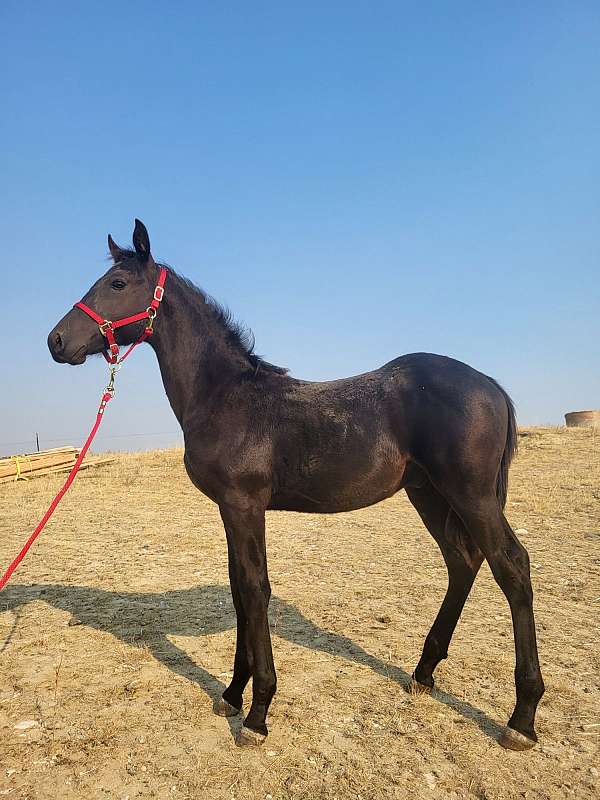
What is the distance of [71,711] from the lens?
3.88 m

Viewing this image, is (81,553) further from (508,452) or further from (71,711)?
(508,452)

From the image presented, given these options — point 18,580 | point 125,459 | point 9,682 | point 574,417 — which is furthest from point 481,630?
point 574,417

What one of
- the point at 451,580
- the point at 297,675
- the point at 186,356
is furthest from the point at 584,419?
the point at 186,356

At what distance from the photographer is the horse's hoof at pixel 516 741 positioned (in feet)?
10.9

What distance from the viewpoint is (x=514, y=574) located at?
360 centimetres

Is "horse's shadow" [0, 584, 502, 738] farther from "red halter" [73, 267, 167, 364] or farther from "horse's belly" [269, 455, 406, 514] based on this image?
"red halter" [73, 267, 167, 364]

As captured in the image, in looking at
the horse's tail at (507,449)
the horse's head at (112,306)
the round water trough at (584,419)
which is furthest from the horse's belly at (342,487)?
the round water trough at (584,419)

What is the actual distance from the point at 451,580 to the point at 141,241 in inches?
147

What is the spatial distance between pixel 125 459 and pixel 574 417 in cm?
1971

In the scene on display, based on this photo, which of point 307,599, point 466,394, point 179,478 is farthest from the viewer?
point 179,478

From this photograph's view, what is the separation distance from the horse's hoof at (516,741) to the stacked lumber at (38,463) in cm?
1705

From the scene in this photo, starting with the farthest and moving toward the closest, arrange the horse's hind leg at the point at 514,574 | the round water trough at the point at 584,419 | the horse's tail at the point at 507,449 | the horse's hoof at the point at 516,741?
1. the round water trough at the point at 584,419
2. the horse's tail at the point at 507,449
3. the horse's hind leg at the point at 514,574
4. the horse's hoof at the point at 516,741

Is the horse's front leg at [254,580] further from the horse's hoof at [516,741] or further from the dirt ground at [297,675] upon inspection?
A: the horse's hoof at [516,741]

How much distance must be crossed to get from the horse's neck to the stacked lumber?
1523 centimetres
